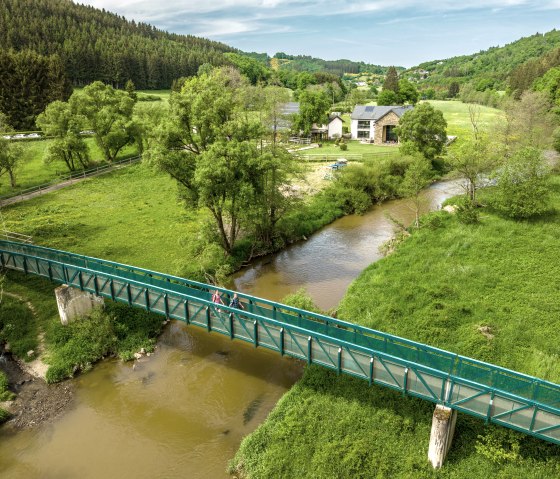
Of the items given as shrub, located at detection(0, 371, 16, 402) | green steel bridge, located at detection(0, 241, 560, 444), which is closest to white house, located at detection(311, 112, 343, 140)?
green steel bridge, located at detection(0, 241, 560, 444)

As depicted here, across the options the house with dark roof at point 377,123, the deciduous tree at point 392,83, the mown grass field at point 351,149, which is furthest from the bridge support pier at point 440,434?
the deciduous tree at point 392,83

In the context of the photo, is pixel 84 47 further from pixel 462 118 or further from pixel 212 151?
pixel 212 151

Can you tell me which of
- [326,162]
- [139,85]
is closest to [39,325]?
[326,162]

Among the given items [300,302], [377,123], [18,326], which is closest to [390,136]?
[377,123]

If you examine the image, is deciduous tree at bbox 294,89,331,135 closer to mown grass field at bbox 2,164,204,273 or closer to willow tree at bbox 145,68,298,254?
mown grass field at bbox 2,164,204,273

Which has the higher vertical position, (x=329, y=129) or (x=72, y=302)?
(x=329, y=129)

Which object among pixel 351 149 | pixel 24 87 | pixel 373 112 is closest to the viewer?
pixel 24 87
